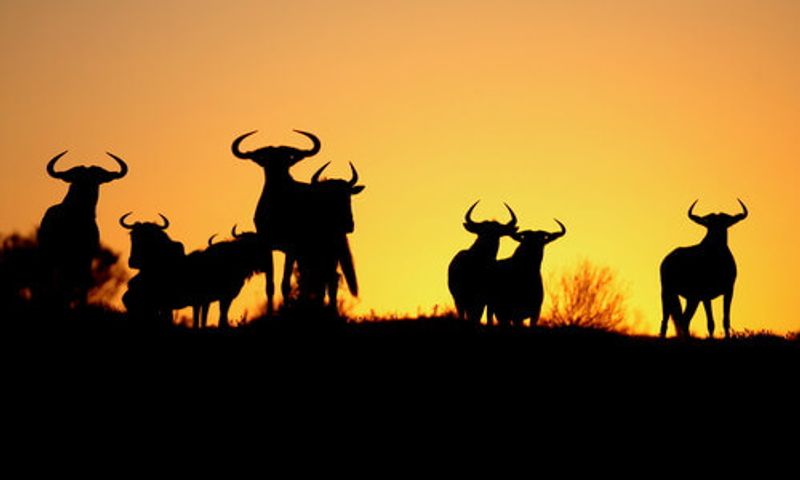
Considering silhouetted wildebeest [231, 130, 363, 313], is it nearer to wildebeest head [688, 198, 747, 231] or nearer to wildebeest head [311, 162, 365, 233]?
wildebeest head [311, 162, 365, 233]

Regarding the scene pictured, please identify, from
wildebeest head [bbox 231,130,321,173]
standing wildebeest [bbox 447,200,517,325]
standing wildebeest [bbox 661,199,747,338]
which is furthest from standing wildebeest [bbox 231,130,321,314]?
standing wildebeest [bbox 661,199,747,338]

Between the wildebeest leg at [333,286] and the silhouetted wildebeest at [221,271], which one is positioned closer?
the wildebeest leg at [333,286]

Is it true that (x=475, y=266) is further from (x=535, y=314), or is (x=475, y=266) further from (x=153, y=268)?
(x=153, y=268)

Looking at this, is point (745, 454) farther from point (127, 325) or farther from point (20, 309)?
point (20, 309)

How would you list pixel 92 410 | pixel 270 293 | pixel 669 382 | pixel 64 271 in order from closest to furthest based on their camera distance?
pixel 92 410 → pixel 669 382 → pixel 270 293 → pixel 64 271

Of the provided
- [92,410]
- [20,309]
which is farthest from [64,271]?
[92,410]

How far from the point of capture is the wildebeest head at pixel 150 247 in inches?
1047

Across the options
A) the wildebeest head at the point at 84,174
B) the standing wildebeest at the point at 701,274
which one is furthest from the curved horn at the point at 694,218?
the wildebeest head at the point at 84,174

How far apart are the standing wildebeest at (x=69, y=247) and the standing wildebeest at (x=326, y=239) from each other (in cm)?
370

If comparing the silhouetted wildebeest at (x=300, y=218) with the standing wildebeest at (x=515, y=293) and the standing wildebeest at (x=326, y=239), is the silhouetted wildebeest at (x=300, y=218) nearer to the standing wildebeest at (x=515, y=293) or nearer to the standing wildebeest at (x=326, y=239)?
the standing wildebeest at (x=326, y=239)

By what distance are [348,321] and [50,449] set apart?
5.97m

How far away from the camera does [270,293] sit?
915 inches

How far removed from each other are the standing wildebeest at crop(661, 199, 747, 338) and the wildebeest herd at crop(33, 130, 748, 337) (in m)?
0.02

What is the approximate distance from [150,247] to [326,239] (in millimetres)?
4265
